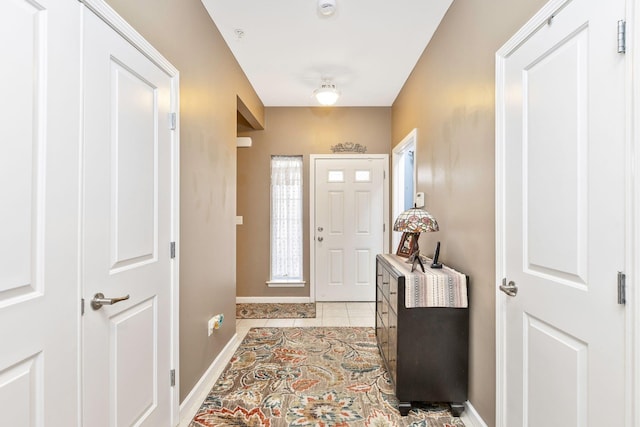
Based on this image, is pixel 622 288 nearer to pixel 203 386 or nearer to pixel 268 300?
pixel 203 386

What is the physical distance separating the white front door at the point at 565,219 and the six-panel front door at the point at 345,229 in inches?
117

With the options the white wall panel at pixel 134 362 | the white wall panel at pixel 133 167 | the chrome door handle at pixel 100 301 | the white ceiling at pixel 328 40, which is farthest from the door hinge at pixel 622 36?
the white wall panel at pixel 134 362

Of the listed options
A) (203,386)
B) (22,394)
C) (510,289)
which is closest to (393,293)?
(510,289)

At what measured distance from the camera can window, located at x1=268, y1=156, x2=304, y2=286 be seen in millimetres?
4539

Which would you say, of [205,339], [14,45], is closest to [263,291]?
[205,339]

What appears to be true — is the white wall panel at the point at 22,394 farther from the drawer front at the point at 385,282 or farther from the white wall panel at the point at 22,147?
the drawer front at the point at 385,282

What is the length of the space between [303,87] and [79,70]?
288cm

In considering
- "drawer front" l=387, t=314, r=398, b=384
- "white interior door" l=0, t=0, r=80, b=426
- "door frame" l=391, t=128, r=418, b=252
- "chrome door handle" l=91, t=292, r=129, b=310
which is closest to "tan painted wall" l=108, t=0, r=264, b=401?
"white interior door" l=0, t=0, r=80, b=426

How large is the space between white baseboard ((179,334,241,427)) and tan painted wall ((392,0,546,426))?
1689mm

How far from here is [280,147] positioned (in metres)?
4.48

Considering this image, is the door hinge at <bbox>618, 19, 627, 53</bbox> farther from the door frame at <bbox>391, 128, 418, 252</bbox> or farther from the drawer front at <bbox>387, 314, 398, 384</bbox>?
the door frame at <bbox>391, 128, 418, 252</bbox>

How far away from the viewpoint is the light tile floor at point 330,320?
142 inches

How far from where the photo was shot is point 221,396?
218cm

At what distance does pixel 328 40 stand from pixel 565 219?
2310 mm
